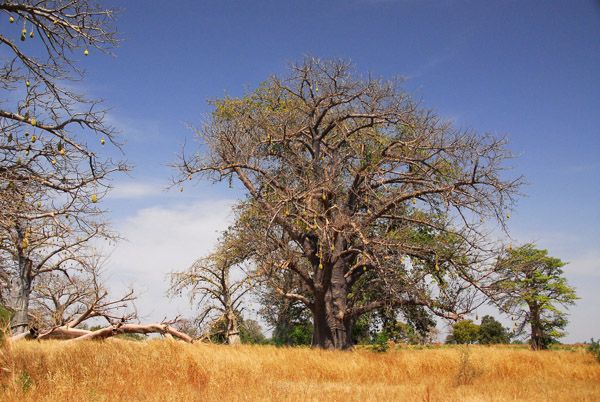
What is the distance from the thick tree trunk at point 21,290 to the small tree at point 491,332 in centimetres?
3862

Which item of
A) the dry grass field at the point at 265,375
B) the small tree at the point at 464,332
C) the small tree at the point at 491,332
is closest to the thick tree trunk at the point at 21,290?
the dry grass field at the point at 265,375

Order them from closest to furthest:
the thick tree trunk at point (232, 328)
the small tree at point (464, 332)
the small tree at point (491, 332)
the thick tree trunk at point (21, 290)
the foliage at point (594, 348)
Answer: the foliage at point (594, 348) < the thick tree trunk at point (21, 290) < the thick tree trunk at point (232, 328) < the small tree at point (464, 332) < the small tree at point (491, 332)

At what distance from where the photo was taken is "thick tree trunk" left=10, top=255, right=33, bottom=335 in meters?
15.3

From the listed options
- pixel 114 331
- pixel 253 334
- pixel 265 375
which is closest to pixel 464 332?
pixel 253 334

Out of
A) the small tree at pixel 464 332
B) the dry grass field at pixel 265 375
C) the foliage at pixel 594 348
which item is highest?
the small tree at pixel 464 332

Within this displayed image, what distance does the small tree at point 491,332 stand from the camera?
42.2 metres

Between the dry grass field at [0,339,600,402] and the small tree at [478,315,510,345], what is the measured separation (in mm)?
31785

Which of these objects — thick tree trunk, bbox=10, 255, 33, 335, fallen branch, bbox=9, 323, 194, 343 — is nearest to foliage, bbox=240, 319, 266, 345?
thick tree trunk, bbox=10, 255, 33, 335

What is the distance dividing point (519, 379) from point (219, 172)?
1074 cm

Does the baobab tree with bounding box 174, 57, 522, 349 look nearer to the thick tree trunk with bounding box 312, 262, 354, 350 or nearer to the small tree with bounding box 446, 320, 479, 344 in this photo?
the thick tree trunk with bounding box 312, 262, 354, 350

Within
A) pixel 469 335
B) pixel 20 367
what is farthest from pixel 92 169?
pixel 469 335

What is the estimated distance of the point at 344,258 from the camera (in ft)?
53.4

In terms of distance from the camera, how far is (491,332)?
1704 inches

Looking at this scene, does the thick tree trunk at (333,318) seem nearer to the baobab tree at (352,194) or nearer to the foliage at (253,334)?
the baobab tree at (352,194)
